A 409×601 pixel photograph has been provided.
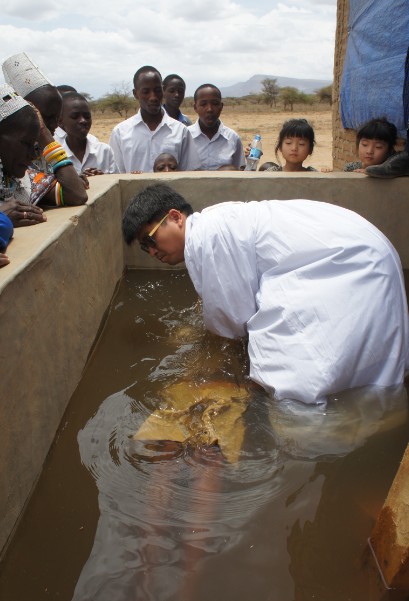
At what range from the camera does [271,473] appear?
2.18 metres

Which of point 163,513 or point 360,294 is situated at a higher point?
point 360,294

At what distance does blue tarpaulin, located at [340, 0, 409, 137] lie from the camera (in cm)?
482

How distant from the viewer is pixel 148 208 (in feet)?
→ 8.86

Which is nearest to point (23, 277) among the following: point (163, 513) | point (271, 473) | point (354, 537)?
point (163, 513)

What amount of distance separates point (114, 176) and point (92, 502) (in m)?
3.10

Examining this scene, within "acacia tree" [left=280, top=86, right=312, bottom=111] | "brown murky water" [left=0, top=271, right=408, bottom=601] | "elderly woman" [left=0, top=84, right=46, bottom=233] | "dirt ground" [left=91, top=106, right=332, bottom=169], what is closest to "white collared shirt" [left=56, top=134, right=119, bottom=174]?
"elderly woman" [left=0, top=84, right=46, bottom=233]

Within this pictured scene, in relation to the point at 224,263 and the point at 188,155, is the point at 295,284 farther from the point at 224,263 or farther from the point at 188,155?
the point at 188,155

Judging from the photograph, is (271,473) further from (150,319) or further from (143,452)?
(150,319)

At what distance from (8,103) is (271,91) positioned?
39606 mm

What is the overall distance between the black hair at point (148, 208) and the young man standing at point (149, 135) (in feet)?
8.57

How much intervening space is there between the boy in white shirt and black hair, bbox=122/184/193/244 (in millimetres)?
1866

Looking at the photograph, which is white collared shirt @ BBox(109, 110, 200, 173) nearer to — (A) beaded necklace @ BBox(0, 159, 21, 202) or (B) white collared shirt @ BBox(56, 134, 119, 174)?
(B) white collared shirt @ BBox(56, 134, 119, 174)

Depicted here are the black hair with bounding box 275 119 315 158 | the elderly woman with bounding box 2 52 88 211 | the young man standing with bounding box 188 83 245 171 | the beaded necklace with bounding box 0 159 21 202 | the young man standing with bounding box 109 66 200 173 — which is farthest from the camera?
the young man standing with bounding box 188 83 245 171

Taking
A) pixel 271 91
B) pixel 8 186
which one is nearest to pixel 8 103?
pixel 8 186
